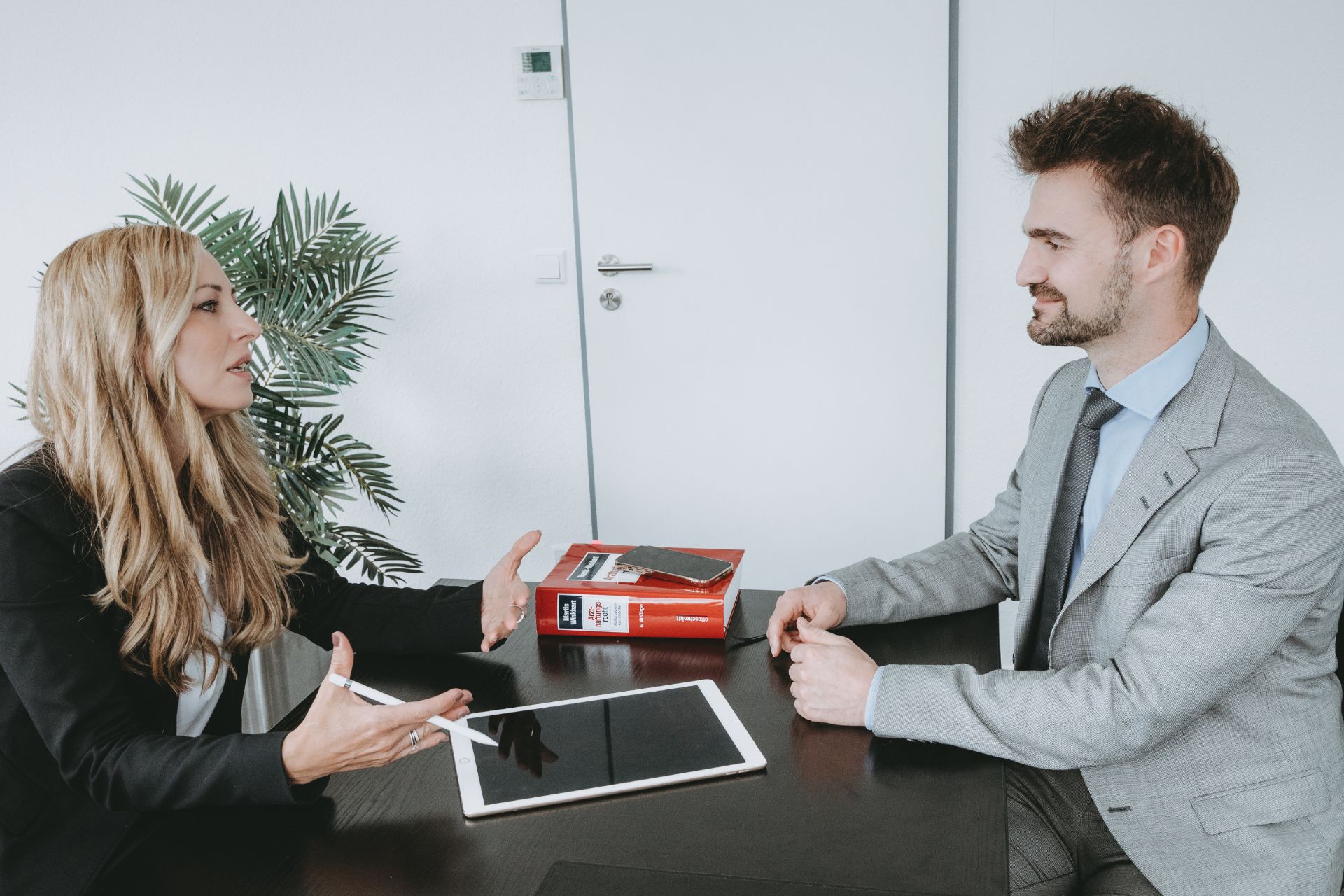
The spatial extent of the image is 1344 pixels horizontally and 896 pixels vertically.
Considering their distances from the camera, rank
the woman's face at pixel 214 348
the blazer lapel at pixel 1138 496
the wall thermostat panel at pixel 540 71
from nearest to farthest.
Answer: the blazer lapel at pixel 1138 496
the woman's face at pixel 214 348
the wall thermostat panel at pixel 540 71

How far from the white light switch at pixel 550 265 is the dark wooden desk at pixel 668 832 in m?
1.92

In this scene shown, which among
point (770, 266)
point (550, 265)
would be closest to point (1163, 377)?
point (770, 266)

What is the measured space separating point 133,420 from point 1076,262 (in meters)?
1.19

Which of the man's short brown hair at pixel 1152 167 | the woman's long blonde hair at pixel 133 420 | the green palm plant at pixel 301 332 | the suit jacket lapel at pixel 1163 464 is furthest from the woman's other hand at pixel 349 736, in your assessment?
the green palm plant at pixel 301 332

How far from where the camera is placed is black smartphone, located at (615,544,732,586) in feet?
4.56

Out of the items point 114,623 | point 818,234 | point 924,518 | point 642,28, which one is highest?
point 642,28

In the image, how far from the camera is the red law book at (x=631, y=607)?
1360mm

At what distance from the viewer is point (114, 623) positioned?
1189 mm

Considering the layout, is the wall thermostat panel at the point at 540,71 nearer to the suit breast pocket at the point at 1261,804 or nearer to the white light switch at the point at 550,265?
the white light switch at the point at 550,265

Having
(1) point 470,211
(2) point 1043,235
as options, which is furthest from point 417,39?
(2) point 1043,235

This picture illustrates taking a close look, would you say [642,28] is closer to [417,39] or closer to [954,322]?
[417,39]

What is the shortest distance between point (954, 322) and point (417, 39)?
1613 millimetres

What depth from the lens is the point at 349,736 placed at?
3.35 feet

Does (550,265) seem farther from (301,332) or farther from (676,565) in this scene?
(676,565)
